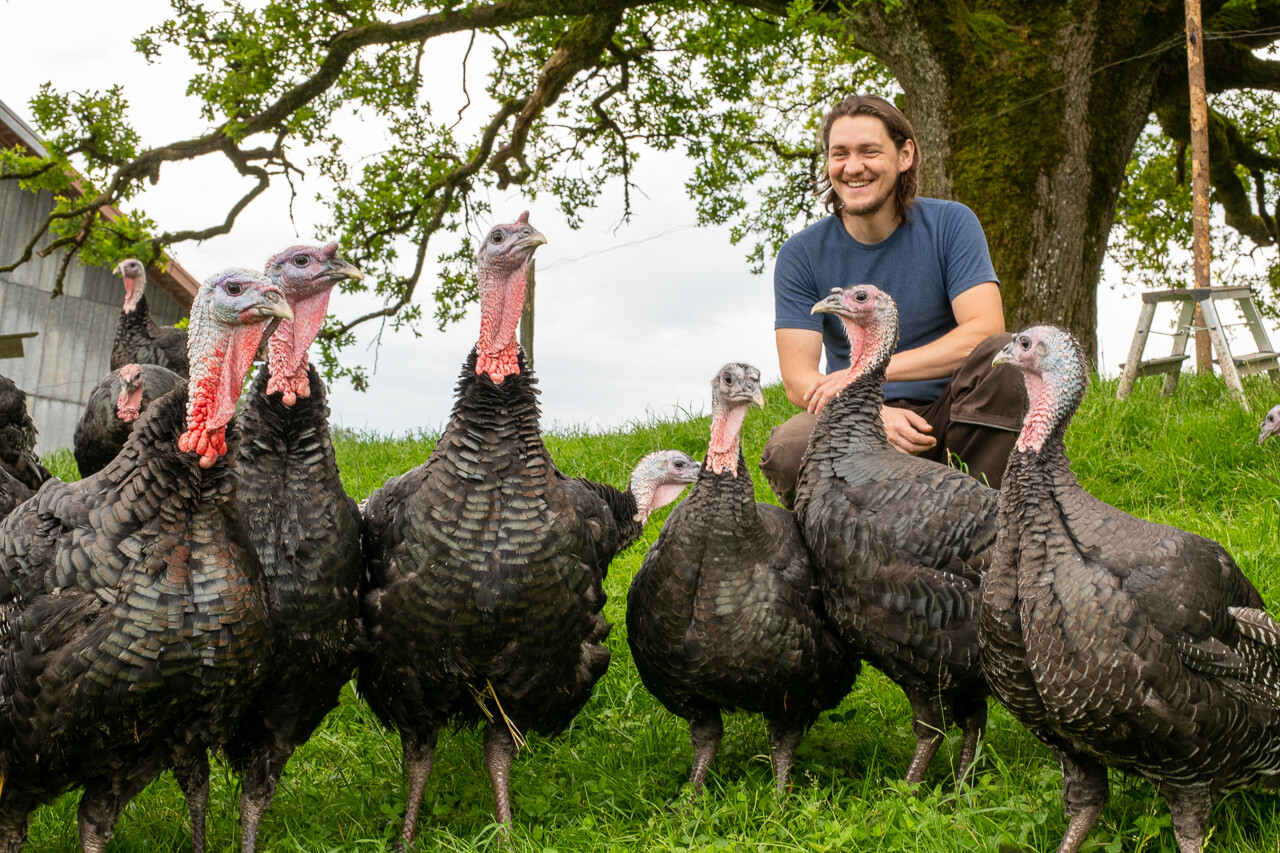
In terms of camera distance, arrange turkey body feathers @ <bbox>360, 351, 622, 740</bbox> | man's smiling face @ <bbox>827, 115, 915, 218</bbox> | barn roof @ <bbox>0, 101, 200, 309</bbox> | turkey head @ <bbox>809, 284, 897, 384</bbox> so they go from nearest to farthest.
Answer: turkey body feathers @ <bbox>360, 351, 622, 740</bbox>, turkey head @ <bbox>809, 284, 897, 384</bbox>, man's smiling face @ <bbox>827, 115, 915, 218</bbox>, barn roof @ <bbox>0, 101, 200, 309</bbox>

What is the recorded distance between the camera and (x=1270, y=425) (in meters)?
6.56

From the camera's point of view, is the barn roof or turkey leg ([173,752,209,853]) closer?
turkey leg ([173,752,209,853])

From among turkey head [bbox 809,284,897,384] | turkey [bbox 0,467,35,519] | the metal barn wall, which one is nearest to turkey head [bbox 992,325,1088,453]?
turkey head [bbox 809,284,897,384]

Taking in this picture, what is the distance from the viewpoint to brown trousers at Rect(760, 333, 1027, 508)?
456cm

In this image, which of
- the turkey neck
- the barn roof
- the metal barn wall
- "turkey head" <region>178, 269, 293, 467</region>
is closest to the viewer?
"turkey head" <region>178, 269, 293, 467</region>

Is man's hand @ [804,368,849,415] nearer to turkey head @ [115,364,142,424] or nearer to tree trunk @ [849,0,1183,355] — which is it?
tree trunk @ [849,0,1183,355]

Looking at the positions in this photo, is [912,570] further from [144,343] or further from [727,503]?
[144,343]

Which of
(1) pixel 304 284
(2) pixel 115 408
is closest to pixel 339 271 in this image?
(1) pixel 304 284

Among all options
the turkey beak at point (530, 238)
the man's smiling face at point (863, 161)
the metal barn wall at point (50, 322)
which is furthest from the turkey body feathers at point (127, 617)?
the metal barn wall at point (50, 322)

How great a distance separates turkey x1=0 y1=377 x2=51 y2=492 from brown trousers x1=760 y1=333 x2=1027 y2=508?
4.00 m

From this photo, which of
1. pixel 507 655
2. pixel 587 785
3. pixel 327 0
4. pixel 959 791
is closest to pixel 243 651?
pixel 507 655

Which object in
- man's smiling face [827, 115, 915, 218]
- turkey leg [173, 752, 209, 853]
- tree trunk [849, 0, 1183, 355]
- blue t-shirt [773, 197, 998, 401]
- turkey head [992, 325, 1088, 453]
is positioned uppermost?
tree trunk [849, 0, 1183, 355]

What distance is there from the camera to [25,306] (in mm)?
13219

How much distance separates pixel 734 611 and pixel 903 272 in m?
2.20
